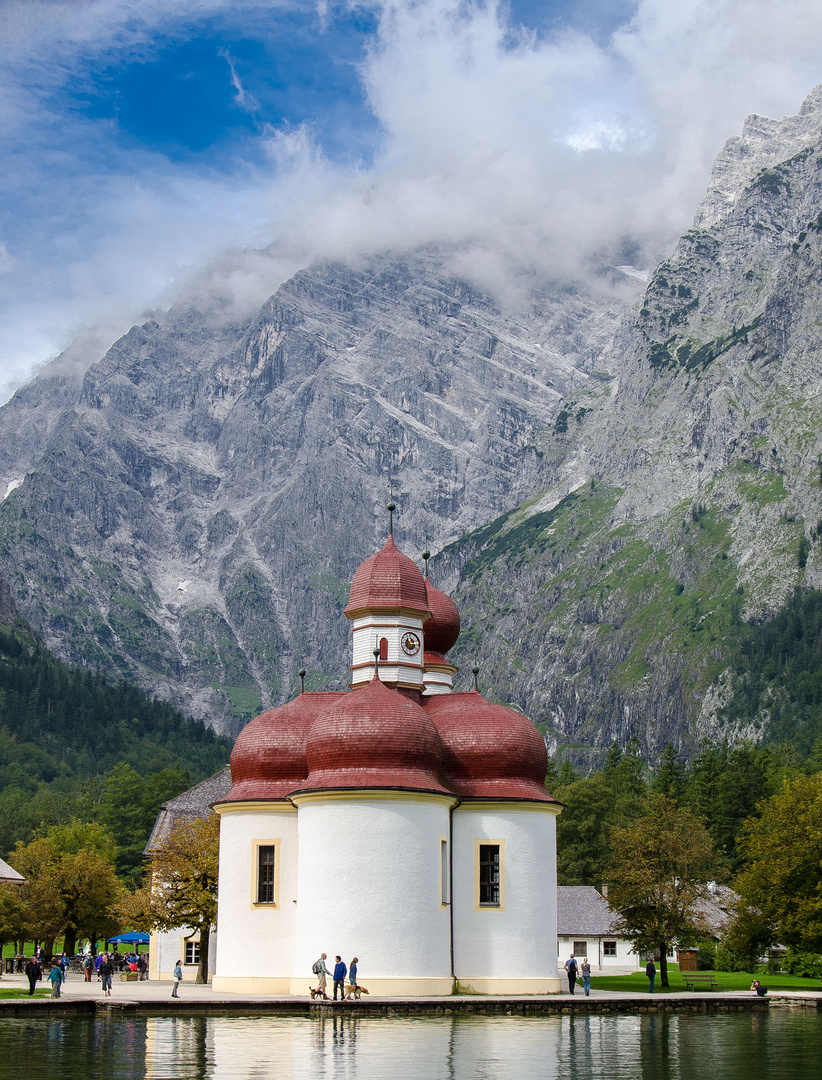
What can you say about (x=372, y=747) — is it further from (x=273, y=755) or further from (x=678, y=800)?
(x=678, y=800)

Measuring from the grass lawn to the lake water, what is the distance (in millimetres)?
20610

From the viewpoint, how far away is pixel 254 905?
52750 mm

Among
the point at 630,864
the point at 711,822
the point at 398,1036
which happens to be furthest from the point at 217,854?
the point at 711,822

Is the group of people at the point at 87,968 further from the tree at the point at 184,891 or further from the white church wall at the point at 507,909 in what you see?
the white church wall at the point at 507,909

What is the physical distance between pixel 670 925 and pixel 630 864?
10.8ft

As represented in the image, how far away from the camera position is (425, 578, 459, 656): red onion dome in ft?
209

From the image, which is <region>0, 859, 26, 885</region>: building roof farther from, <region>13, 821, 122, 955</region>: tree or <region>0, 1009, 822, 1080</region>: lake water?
<region>0, 1009, 822, 1080</region>: lake water

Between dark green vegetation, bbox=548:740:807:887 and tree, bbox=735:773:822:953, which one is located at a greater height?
dark green vegetation, bbox=548:740:807:887

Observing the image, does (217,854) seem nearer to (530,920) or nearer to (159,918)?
(159,918)

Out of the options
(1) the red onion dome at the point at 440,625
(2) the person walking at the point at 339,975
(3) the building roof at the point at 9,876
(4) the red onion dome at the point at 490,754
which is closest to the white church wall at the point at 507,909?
→ (4) the red onion dome at the point at 490,754

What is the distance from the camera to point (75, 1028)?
37844 millimetres

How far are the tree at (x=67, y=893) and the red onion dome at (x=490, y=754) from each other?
84.5 ft

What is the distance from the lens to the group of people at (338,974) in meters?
44.1

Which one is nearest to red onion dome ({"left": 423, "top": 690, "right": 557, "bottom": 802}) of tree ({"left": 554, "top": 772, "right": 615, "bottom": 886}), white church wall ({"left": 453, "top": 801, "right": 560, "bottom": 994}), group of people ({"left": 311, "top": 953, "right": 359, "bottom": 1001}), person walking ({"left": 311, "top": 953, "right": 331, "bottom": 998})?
white church wall ({"left": 453, "top": 801, "right": 560, "bottom": 994})
